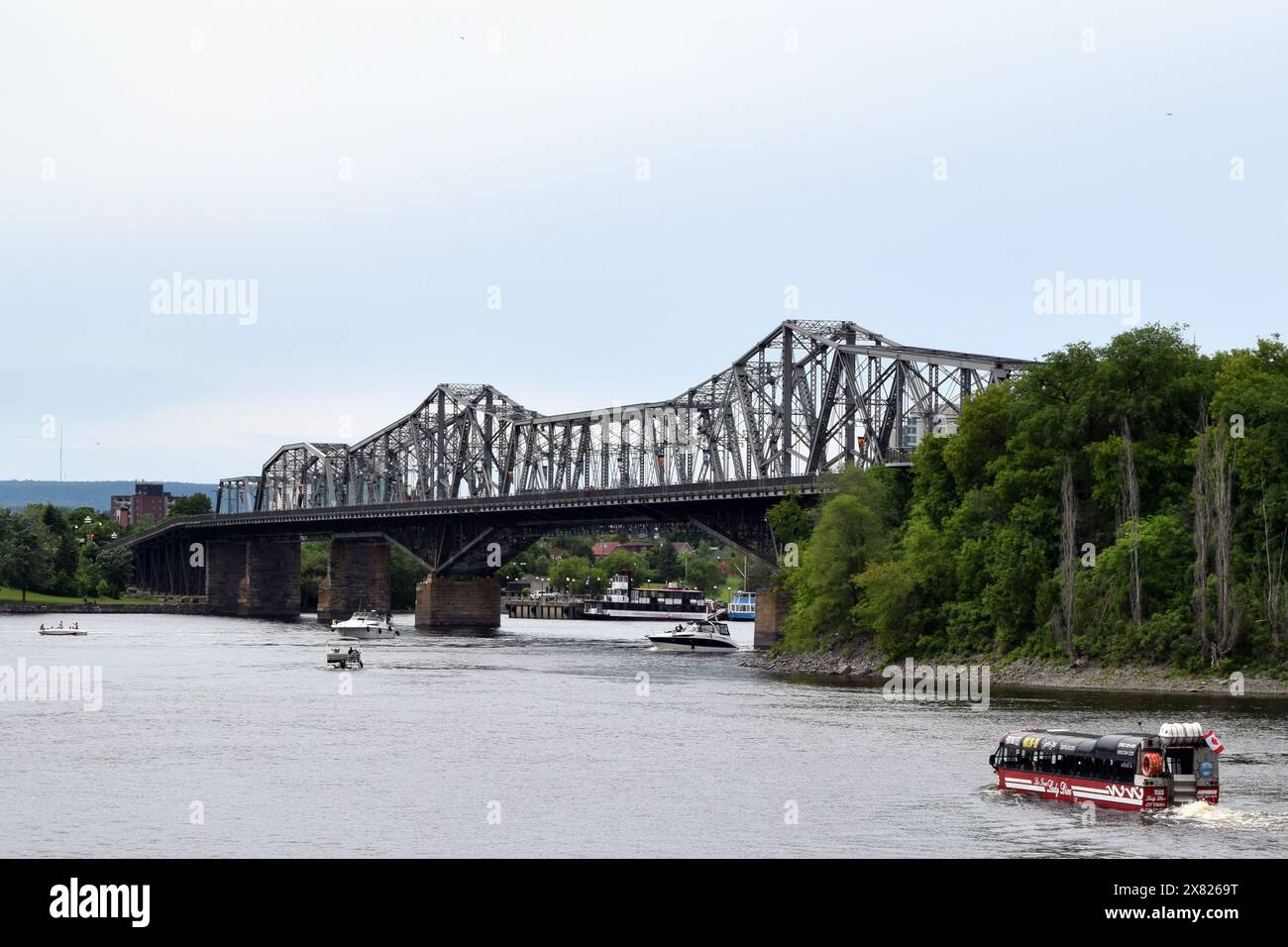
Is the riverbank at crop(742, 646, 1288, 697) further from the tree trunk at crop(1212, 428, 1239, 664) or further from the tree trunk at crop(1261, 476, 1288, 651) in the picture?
the tree trunk at crop(1261, 476, 1288, 651)

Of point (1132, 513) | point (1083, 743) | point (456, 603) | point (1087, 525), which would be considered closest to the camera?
point (1083, 743)

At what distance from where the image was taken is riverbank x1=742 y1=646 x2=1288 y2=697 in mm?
82125

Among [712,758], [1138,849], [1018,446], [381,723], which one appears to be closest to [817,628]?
[1018,446]

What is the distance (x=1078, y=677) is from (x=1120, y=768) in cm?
4168

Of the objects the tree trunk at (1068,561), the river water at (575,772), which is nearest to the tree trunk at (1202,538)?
the tree trunk at (1068,561)

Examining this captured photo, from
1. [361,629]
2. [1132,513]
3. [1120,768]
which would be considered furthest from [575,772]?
[361,629]

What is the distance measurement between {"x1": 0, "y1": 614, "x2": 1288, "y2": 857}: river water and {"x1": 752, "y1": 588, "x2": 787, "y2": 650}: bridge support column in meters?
24.7

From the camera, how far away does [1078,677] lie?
88.1m

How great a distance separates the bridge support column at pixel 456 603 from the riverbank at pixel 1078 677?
90.2 metres

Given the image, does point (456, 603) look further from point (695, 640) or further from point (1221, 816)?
point (1221, 816)

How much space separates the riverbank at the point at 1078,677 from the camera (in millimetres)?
82125

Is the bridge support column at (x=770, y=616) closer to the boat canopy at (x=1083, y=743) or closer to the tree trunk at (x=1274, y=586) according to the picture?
the tree trunk at (x=1274, y=586)

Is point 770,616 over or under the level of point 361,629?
over
